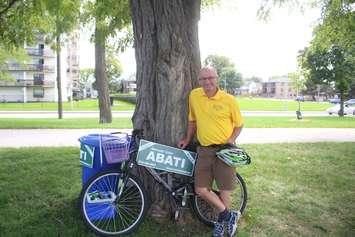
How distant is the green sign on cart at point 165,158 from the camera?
5.80m

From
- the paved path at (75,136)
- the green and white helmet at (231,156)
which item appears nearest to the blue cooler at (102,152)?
the green and white helmet at (231,156)

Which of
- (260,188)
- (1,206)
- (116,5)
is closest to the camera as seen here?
(1,206)

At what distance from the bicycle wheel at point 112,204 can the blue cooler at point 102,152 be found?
25cm

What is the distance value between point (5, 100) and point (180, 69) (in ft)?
261

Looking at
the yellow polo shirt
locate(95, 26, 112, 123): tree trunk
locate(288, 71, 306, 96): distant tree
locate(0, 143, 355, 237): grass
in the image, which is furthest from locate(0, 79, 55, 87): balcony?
the yellow polo shirt

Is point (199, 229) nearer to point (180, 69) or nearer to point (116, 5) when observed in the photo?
point (180, 69)

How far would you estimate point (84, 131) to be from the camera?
17750mm

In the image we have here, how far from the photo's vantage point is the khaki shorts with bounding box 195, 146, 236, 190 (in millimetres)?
5789

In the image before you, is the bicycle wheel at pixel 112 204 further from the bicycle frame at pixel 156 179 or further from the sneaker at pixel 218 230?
the sneaker at pixel 218 230

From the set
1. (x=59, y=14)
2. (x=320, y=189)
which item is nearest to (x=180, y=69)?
(x=320, y=189)

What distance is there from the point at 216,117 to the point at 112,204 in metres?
1.55

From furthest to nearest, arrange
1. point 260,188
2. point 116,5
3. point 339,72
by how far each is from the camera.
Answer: point 339,72
point 116,5
point 260,188

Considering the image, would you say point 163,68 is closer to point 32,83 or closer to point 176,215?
point 176,215

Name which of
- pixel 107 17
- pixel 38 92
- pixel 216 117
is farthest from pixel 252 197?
pixel 38 92
